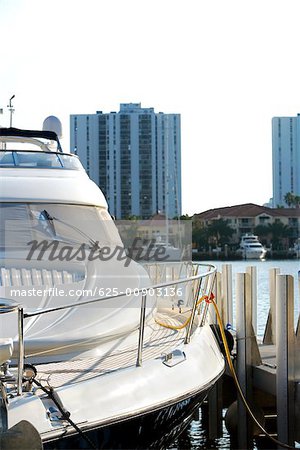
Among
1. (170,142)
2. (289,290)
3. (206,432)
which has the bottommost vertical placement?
(206,432)

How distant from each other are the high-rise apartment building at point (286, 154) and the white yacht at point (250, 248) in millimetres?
14050

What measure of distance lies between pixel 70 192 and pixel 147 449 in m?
3.23

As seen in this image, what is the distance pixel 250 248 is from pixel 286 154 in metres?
17.4

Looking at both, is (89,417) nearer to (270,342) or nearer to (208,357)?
(208,357)

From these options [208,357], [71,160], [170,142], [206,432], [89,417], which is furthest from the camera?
[170,142]

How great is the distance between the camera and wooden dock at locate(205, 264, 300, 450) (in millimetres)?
7922

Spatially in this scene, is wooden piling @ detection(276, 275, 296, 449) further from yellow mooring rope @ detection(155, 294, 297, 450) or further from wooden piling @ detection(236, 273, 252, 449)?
wooden piling @ detection(236, 273, 252, 449)

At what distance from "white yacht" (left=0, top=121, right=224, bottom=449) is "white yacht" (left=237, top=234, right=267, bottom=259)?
55.6 meters

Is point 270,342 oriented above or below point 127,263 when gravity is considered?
below

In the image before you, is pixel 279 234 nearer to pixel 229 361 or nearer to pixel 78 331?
pixel 229 361

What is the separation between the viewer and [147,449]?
5660mm

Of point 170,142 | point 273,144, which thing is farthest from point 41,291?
point 273,144

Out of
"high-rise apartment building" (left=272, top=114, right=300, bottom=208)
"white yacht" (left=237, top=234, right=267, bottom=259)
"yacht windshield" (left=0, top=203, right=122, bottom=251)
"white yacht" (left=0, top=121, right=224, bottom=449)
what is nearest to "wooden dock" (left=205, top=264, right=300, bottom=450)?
"white yacht" (left=0, top=121, right=224, bottom=449)

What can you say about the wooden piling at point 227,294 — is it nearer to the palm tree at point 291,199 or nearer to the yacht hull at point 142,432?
the yacht hull at point 142,432
